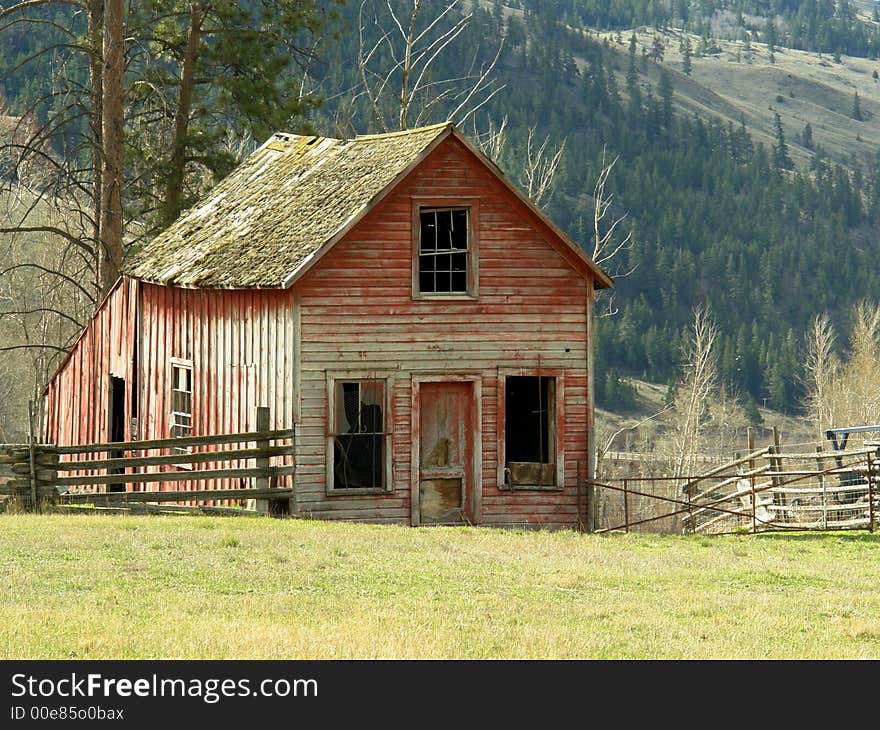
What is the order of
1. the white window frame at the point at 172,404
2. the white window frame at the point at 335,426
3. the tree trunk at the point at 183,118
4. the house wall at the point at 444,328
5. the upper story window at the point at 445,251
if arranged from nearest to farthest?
1. the white window frame at the point at 335,426
2. the house wall at the point at 444,328
3. the upper story window at the point at 445,251
4. the white window frame at the point at 172,404
5. the tree trunk at the point at 183,118

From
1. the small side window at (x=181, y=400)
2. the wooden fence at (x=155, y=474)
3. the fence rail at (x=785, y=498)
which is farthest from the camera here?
the small side window at (x=181, y=400)

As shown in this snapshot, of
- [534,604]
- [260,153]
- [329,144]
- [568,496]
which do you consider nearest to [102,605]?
[534,604]

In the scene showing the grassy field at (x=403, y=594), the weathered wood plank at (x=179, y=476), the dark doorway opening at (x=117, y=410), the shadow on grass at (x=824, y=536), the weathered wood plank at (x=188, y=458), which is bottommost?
the shadow on grass at (x=824, y=536)

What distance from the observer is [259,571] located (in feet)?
49.5

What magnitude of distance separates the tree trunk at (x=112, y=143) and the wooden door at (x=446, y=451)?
10726mm

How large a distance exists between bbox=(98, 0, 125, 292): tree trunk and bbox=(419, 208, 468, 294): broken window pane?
1014 cm

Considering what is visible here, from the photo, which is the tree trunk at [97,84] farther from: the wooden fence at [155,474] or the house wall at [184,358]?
the wooden fence at [155,474]

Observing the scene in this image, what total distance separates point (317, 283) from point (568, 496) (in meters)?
5.54

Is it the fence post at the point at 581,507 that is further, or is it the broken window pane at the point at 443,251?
the fence post at the point at 581,507

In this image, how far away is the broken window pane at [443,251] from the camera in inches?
915

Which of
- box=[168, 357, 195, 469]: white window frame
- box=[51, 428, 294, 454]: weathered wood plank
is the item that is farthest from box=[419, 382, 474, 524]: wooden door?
box=[168, 357, 195, 469]: white window frame

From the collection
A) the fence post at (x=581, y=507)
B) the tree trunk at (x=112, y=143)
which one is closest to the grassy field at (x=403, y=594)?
the fence post at (x=581, y=507)

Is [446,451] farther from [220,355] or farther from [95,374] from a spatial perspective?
[95,374]
